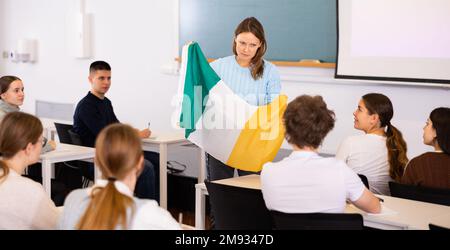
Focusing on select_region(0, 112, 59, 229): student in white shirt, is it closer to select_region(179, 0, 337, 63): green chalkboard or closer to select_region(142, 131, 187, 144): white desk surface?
select_region(142, 131, 187, 144): white desk surface

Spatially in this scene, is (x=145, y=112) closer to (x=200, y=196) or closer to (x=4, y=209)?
(x=200, y=196)

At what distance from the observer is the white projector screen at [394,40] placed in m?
4.59

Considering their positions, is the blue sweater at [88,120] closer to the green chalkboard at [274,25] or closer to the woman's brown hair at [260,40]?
the green chalkboard at [274,25]

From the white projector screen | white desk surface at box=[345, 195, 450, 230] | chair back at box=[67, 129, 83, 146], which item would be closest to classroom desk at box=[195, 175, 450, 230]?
white desk surface at box=[345, 195, 450, 230]

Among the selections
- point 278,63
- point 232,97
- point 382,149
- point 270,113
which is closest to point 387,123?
point 382,149

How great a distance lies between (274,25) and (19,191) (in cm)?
351

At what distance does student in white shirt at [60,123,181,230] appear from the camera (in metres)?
1.92

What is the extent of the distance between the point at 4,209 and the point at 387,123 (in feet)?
7.15

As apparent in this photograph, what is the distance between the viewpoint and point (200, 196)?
348 cm

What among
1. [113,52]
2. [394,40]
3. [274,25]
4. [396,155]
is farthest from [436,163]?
[113,52]

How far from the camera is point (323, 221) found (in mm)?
2357

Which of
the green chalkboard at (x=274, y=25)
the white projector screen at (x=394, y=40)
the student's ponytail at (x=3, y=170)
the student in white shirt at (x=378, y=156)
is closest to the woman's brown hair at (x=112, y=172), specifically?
the student's ponytail at (x=3, y=170)

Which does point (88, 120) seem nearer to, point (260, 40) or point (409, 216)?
point (260, 40)

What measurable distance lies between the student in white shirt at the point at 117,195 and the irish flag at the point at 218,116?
1.69m
